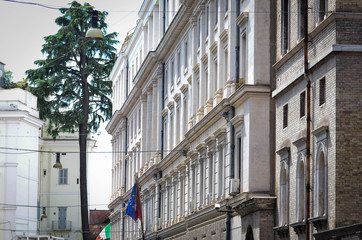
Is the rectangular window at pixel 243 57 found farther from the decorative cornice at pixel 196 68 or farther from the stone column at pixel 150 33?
the stone column at pixel 150 33

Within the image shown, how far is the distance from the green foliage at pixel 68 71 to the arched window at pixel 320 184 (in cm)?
5513

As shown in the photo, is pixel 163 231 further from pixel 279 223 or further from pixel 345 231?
pixel 345 231

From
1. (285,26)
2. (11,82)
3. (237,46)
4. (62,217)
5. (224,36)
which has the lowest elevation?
(62,217)

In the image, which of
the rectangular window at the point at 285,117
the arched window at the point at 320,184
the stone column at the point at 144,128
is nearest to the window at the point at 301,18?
the rectangular window at the point at 285,117

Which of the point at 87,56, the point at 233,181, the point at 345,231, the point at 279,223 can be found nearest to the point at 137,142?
the point at 87,56

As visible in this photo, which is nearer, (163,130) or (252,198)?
(252,198)

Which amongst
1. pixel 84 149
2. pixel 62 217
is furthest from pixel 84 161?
pixel 62 217

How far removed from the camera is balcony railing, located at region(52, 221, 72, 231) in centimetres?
11094

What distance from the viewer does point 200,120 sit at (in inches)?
1955

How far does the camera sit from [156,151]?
66.1 m

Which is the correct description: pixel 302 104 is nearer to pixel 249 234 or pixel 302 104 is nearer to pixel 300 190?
pixel 300 190

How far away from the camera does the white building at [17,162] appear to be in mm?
97625

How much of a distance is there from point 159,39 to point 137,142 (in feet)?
32.9

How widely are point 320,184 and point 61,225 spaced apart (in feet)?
267
